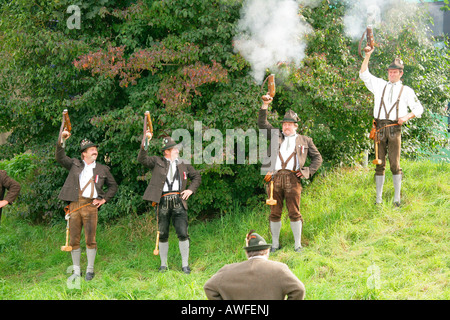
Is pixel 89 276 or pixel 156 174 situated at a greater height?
pixel 156 174

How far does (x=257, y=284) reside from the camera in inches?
155

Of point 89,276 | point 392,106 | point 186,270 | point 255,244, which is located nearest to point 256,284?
point 255,244

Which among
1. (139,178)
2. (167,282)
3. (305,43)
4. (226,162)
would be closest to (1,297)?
(167,282)

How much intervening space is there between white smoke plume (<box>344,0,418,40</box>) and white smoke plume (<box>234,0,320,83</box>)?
1300 millimetres

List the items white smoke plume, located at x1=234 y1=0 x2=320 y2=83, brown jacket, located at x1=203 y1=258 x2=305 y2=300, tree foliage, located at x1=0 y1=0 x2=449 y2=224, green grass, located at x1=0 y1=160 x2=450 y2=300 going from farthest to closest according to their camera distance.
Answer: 1. tree foliage, located at x1=0 y1=0 x2=449 y2=224
2. white smoke plume, located at x1=234 y1=0 x2=320 y2=83
3. green grass, located at x1=0 y1=160 x2=450 y2=300
4. brown jacket, located at x1=203 y1=258 x2=305 y2=300

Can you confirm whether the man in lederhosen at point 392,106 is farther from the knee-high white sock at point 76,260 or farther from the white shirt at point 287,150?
the knee-high white sock at point 76,260

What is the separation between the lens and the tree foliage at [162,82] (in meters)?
8.79

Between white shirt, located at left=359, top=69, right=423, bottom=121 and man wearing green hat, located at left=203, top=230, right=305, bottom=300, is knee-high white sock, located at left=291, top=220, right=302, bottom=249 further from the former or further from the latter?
man wearing green hat, located at left=203, top=230, right=305, bottom=300

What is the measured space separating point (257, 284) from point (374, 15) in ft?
24.1

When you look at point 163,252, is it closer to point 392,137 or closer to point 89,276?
point 89,276

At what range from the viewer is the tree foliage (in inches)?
346

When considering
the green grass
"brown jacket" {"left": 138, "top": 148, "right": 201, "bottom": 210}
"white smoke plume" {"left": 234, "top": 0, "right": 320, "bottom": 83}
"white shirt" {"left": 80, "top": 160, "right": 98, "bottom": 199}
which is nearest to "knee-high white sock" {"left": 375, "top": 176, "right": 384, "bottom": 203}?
the green grass

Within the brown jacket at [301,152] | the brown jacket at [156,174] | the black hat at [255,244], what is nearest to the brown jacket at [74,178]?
the brown jacket at [156,174]

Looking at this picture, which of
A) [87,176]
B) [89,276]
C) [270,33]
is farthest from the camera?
[270,33]
